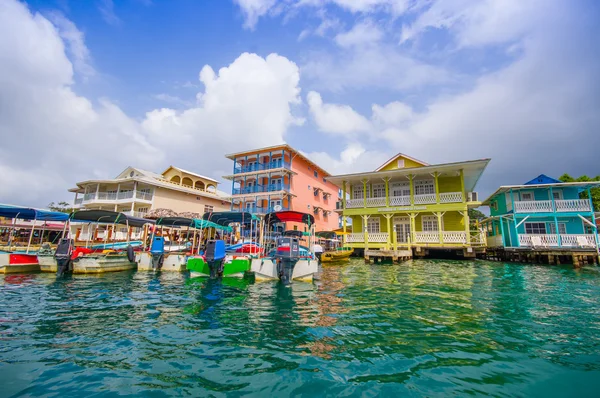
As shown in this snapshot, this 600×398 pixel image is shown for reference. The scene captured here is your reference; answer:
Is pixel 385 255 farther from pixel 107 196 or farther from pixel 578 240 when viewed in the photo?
pixel 107 196

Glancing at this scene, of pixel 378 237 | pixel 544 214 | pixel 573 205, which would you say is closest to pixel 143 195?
pixel 378 237

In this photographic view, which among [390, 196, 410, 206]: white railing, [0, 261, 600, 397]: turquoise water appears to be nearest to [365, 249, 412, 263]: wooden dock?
[390, 196, 410, 206]: white railing

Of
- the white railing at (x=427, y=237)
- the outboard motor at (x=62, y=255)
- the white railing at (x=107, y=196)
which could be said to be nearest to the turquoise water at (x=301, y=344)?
the outboard motor at (x=62, y=255)

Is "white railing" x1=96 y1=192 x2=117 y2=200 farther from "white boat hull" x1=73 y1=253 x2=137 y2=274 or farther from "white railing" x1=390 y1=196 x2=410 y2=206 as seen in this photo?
"white railing" x1=390 y1=196 x2=410 y2=206

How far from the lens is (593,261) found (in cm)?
1866

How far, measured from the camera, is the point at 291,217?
45.9 feet

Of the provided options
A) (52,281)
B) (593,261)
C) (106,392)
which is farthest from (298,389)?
(593,261)

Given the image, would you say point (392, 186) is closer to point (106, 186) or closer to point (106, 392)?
point (106, 392)

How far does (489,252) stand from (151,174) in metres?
38.0

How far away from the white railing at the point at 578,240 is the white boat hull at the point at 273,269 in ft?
64.0

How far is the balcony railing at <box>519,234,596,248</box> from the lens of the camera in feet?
61.1

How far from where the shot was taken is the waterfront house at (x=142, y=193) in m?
31.2

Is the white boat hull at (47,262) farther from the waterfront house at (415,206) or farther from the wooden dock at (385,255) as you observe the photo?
the waterfront house at (415,206)

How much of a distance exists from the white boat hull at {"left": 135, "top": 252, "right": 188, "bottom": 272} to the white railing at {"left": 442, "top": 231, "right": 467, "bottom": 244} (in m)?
18.8
